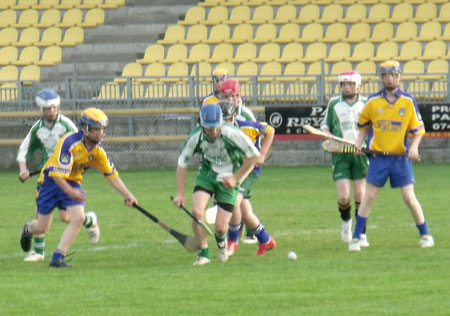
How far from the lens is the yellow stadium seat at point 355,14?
27.1 metres

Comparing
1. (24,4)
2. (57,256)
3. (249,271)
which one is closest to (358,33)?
(24,4)

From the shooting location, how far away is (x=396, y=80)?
11.1 meters

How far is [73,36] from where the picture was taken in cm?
2922

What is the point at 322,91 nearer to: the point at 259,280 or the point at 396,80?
the point at 396,80

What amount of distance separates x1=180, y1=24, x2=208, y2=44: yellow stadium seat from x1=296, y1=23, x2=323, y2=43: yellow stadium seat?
2.46 meters

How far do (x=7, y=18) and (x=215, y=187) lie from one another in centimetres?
2096

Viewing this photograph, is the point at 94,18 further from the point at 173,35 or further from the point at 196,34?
the point at 196,34

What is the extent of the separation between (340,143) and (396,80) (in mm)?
1175

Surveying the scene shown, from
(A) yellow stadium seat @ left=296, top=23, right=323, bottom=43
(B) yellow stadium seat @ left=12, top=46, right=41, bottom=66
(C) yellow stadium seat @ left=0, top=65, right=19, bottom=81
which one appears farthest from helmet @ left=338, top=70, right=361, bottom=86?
(B) yellow stadium seat @ left=12, top=46, right=41, bottom=66

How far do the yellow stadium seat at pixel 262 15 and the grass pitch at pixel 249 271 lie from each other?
11777 millimetres

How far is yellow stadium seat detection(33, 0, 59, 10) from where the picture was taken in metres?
30.7

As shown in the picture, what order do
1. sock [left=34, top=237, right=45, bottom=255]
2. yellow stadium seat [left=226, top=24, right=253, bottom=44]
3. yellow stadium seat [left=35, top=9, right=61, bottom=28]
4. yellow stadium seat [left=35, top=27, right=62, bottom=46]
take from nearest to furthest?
sock [left=34, top=237, right=45, bottom=255] → yellow stadium seat [left=226, top=24, right=253, bottom=44] → yellow stadium seat [left=35, top=27, right=62, bottom=46] → yellow stadium seat [left=35, top=9, right=61, bottom=28]

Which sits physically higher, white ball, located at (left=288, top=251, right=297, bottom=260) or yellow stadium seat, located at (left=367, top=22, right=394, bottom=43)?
yellow stadium seat, located at (left=367, top=22, right=394, bottom=43)

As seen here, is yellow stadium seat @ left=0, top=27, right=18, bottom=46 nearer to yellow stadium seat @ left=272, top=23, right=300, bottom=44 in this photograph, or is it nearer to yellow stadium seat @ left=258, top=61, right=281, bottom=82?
yellow stadium seat @ left=272, top=23, right=300, bottom=44
